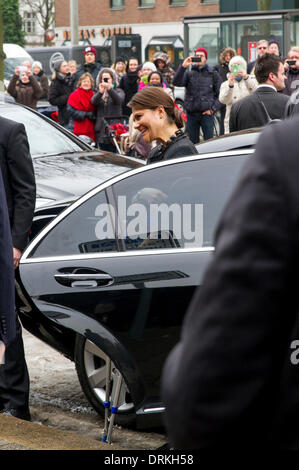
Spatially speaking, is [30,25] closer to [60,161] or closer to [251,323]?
[60,161]

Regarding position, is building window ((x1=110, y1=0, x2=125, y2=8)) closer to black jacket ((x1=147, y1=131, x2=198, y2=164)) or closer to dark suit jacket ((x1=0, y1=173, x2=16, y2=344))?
black jacket ((x1=147, y1=131, x2=198, y2=164))

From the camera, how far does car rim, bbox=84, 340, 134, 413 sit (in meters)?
4.50

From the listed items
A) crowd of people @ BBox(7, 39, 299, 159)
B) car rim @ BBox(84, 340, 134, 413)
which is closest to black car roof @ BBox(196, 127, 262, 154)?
car rim @ BBox(84, 340, 134, 413)

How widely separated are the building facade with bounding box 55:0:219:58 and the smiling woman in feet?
161

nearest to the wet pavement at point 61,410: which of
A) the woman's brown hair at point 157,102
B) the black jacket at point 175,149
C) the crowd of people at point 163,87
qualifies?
the black jacket at point 175,149

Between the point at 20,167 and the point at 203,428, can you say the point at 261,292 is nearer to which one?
the point at 203,428

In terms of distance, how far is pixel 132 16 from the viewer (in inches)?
2255

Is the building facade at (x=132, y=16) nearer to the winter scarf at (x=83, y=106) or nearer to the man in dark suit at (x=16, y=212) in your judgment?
the winter scarf at (x=83, y=106)

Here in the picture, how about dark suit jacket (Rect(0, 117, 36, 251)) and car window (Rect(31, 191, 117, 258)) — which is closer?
car window (Rect(31, 191, 117, 258))

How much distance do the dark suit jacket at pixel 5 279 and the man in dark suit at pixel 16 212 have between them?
149cm

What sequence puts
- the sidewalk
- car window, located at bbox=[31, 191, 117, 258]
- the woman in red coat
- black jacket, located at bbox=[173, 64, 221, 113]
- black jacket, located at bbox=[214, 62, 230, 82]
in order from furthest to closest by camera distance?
1. black jacket, located at bbox=[214, 62, 230, 82]
2. black jacket, located at bbox=[173, 64, 221, 113]
3. the woman in red coat
4. car window, located at bbox=[31, 191, 117, 258]
5. the sidewalk

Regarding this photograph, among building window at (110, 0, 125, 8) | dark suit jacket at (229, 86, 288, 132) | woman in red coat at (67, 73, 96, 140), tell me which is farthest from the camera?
building window at (110, 0, 125, 8)

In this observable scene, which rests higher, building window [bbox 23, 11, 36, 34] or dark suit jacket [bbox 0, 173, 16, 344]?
building window [bbox 23, 11, 36, 34]

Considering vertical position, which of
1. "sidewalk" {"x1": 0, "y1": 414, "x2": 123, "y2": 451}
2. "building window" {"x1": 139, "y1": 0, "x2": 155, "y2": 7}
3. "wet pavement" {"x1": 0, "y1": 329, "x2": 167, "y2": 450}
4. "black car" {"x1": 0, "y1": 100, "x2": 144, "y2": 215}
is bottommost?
"wet pavement" {"x1": 0, "y1": 329, "x2": 167, "y2": 450}
